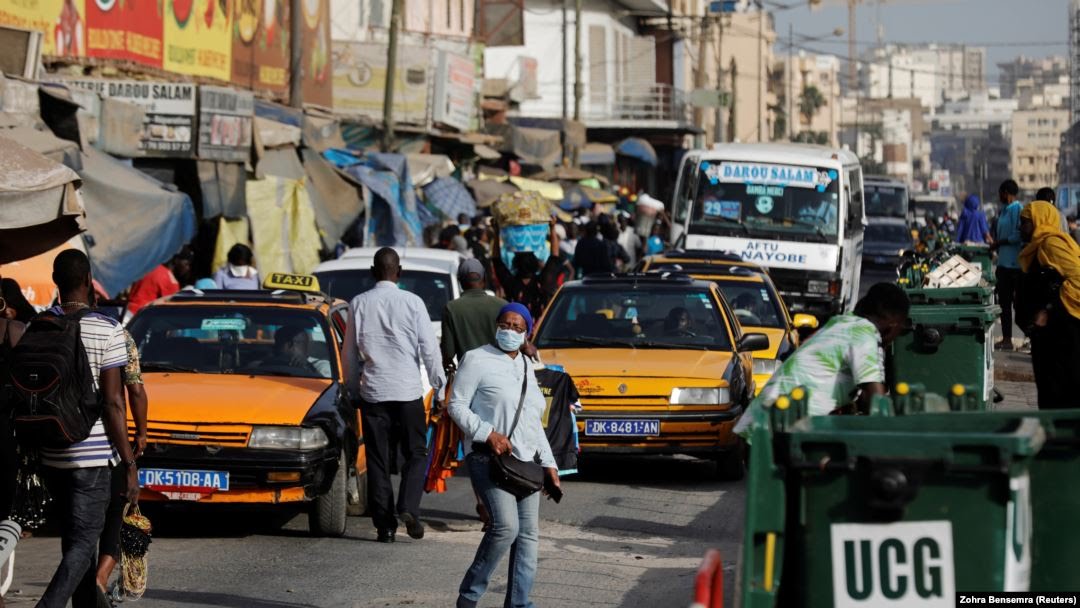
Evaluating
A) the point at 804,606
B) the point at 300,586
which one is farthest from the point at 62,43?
the point at 804,606

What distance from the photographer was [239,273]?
640 inches

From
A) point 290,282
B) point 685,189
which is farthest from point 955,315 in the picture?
point 685,189

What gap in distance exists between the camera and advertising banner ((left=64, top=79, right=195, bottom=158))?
62.6 ft

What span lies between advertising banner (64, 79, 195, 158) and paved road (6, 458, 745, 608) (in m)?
7.73

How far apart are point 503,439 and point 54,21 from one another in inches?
552

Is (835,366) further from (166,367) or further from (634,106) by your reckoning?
(634,106)

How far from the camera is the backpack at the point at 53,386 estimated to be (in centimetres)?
712

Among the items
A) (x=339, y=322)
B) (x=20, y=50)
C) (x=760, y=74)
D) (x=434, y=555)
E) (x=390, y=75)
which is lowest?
(x=434, y=555)

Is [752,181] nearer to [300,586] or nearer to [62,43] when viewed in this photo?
[62,43]

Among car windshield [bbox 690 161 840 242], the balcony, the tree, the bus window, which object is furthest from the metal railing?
the tree

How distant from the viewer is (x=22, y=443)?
7305mm

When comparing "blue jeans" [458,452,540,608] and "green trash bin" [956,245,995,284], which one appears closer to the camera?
"blue jeans" [458,452,540,608]

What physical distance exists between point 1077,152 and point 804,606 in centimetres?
11208

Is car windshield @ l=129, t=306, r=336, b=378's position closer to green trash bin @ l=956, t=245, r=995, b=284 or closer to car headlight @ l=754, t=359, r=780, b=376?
car headlight @ l=754, t=359, r=780, b=376
